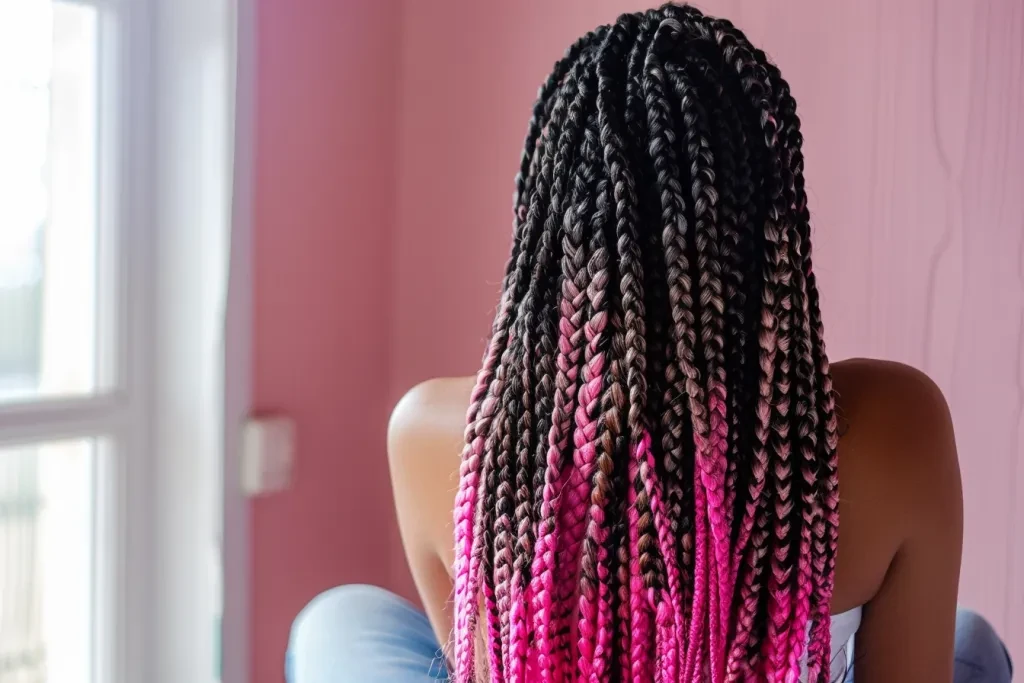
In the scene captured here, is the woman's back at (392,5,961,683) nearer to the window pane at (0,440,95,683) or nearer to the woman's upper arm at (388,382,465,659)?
the woman's upper arm at (388,382,465,659)

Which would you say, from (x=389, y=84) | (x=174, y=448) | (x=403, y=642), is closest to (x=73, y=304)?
(x=174, y=448)

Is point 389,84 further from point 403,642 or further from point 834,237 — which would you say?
point 403,642

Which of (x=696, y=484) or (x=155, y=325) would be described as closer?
(x=696, y=484)

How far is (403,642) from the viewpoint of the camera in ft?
2.87

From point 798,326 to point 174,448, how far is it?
1.07m

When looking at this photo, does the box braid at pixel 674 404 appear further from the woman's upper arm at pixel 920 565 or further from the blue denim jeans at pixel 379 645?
the blue denim jeans at pixel 379 645

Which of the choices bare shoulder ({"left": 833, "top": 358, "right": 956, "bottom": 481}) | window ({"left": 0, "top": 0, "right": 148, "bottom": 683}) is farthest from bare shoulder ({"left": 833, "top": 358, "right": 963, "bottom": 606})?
window ({"left": 0, "top": 0, "right": 148, "bottom": 683})

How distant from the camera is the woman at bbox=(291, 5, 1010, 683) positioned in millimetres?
574

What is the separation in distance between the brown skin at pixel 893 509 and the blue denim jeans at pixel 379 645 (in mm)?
84

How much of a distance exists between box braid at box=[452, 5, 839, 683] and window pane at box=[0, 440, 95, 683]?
99 cm

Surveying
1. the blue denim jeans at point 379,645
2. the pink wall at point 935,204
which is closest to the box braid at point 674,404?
the blue denim jeans at point 379,645

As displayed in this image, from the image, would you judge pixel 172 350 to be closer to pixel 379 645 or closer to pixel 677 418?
pixel 379 645

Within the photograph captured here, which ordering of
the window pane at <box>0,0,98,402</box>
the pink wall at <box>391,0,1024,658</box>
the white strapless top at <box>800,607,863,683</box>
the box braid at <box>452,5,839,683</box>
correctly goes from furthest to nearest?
1. the window pane at <box>0,0,98,402</box>
2. the pink wall at <box>391,0,1024,658</box>
3. the white strapless top at <box>800,607,863,683</box>
4. the box braid at <box>452,5,839,683</box>

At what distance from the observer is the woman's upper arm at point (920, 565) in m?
0.62
